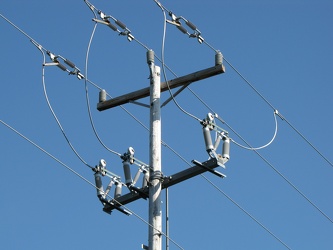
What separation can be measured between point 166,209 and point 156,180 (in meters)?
1.38

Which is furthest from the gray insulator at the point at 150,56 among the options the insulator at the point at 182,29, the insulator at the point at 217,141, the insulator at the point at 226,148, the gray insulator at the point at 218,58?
the insulator at the point at 226,148

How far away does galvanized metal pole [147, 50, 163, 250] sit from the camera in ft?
43.1

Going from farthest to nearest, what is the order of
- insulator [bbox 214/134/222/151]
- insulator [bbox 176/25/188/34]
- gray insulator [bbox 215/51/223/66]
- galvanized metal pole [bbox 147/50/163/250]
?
insulator [bbox 176/25/188/34], gray insulator [bbox 215/51/223/66], insulator [bbox 214/134/222/151], galvanized metal pole [bbox 147/50/163/250]

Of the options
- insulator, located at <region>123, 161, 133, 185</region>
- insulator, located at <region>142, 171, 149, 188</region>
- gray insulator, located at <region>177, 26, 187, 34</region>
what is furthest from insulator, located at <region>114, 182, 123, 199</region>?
gray insulator, located at <region>177, 26, 187, 34</region>

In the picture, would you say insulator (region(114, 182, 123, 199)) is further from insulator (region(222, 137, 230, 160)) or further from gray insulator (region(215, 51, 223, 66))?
gray insulator (region(215, 51, 223, 66))

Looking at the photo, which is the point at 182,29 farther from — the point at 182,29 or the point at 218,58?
the point at 218,58

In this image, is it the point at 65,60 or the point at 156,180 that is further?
the point at 65,60

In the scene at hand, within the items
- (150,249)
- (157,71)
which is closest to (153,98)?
(157,71)

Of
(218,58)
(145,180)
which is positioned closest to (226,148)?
(145,180)

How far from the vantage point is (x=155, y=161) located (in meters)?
13.9

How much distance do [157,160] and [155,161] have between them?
4 centimetres

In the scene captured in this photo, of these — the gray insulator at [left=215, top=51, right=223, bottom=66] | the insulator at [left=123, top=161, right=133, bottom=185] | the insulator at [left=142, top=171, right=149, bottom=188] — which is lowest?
the insulator at [left=142, top=171, right=149, bottom=188]

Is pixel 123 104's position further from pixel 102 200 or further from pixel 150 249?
pixel 150 249

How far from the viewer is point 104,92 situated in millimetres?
15781
